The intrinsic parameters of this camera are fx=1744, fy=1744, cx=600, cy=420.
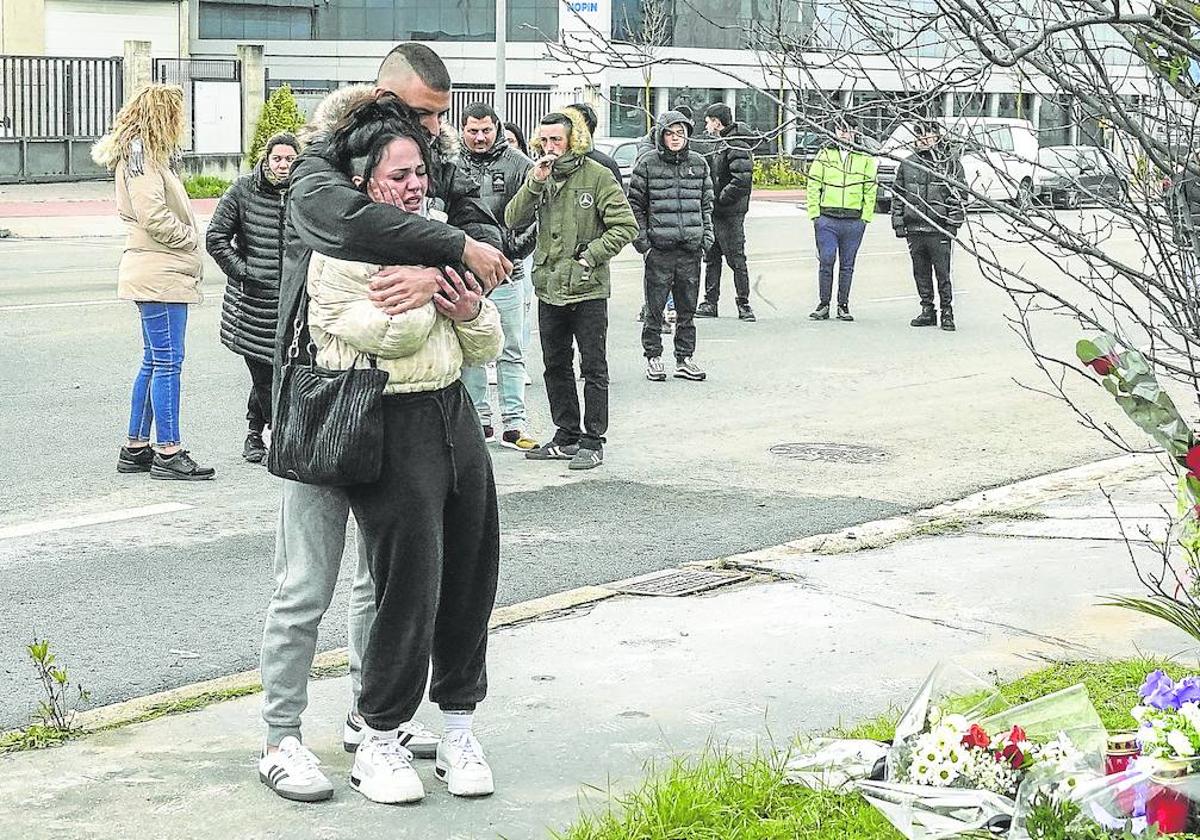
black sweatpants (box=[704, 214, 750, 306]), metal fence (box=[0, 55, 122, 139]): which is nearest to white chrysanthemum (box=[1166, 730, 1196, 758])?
black sweatpants (box=[704, 214, 750, 306])

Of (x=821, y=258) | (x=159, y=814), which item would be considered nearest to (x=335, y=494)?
(x=159, y=814)

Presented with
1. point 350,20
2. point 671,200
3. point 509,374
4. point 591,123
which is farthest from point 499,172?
point 350,20

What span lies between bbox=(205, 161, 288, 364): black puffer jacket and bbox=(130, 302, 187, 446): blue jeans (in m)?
0.27

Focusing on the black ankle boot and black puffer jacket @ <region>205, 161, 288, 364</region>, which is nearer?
black puffer jacket @ <region>205, 161, 288, 364</region>

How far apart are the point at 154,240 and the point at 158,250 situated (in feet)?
0.20

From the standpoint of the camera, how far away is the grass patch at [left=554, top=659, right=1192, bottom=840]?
424cm

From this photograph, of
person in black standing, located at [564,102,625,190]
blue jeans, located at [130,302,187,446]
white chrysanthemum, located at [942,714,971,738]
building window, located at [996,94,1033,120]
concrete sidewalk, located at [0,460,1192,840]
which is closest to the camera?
white chrysanthemum, located at [942,714,971,738]

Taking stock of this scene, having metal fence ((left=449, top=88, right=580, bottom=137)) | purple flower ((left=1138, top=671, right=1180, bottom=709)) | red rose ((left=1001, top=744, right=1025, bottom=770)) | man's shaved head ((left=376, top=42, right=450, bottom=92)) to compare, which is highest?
metal fence ((left=449, top=88, right=580, bottom=137))

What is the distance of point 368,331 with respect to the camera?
445 centimetres

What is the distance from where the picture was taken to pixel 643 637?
6.21m

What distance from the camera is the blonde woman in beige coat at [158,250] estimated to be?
8.76 metres

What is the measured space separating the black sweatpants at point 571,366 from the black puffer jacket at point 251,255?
5.03ft

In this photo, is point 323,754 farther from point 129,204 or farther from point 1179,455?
point 129,204

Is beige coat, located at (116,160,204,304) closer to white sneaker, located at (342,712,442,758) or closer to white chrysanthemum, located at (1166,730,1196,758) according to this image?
white sneaker, located at (342,712,442,758)
